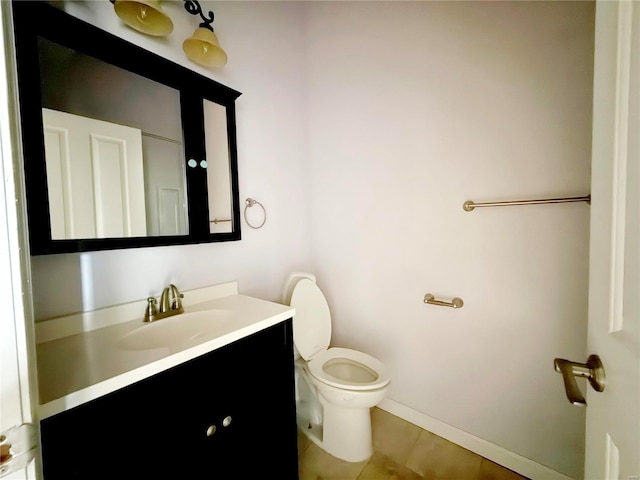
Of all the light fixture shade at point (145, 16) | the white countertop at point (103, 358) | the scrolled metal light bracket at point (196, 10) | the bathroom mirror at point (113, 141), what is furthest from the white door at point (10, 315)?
the scrolled metal light bracket at point (196, 10)

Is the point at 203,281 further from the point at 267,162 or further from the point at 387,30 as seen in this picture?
the point at 387,30

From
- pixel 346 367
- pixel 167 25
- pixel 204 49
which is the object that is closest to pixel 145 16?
pixel 167 25

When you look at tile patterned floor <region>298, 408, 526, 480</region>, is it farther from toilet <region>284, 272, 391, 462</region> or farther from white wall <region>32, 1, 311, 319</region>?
white wall <region>32, 1, 311, 319</region>

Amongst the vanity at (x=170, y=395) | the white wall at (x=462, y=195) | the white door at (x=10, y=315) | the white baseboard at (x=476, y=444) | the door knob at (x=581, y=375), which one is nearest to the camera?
the white door at (x=10, y=315)

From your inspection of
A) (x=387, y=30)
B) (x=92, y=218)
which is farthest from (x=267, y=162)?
(x=387, y=30)

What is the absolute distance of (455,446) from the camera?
143 centimetres

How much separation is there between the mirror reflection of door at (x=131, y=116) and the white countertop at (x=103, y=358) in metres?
0.37

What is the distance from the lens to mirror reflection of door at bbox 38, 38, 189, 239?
86 centimetres

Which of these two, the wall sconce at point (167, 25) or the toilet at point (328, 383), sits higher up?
the wall sconce at point (167, 25)

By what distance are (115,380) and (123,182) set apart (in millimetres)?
765

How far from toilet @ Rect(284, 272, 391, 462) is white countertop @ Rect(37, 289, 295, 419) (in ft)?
1.60

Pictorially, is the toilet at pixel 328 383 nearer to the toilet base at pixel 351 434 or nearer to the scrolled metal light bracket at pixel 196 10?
the toilet base at pixel 351 434

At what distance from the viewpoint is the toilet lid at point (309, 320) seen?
148 cm

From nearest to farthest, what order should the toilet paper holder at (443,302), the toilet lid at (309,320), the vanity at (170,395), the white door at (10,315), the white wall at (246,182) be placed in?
the white door at (10,315) < the vanity at (170,395) < the white wall at (246,182) < the toilet paper holder at (443,302) < the toilet lid at (309,320)
